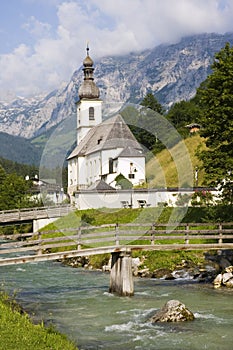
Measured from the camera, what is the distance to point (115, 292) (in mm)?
24547

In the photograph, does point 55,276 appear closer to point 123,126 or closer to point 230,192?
point 230,192

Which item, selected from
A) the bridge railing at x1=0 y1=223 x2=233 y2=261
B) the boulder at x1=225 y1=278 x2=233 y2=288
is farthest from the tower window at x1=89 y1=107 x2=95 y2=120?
the boulder at x1=225 y1=278 x2=233 y2=288

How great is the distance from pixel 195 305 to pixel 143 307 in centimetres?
208

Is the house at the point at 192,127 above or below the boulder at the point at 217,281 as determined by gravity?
above

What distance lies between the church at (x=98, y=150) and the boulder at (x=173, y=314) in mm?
46970

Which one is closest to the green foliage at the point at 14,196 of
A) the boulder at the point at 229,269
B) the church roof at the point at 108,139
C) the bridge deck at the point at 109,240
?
the church roof at the point at 108,139

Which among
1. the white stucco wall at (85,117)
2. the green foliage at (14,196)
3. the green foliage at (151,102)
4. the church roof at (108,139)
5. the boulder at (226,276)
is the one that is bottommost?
the boulder at (226,276)

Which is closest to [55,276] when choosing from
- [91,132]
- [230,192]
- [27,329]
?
[230,192]

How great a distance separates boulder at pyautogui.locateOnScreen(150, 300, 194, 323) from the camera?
18.2 meters

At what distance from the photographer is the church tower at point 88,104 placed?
99.4 m

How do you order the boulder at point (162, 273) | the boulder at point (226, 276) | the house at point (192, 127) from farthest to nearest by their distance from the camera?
1. the house at point (192, 127)
2. the boulder at point (162, 273)
3. the boulder at point (226, 276)

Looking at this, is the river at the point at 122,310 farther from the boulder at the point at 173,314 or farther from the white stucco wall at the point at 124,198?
the white stucco wall at the point at 124,198

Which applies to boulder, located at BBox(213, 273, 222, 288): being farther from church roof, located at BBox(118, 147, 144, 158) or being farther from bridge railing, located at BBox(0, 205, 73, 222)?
church roof, located at BBox(118, 147, 144, 158)

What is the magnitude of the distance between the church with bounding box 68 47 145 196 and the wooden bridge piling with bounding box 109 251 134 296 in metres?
40.5
